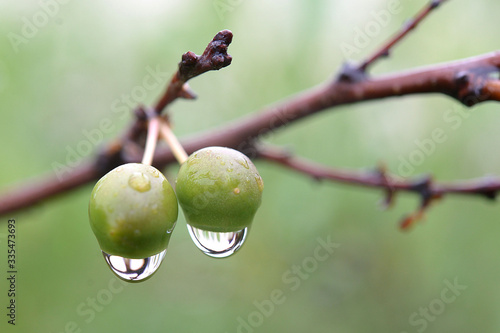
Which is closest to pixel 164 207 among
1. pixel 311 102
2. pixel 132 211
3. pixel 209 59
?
pixel 132 211

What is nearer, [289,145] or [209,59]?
[209,59]

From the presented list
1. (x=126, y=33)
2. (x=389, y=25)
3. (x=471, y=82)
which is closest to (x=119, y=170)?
(x=471, y=82)

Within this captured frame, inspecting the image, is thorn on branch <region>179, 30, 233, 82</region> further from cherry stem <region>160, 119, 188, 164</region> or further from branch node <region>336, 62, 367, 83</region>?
branch node <region>336, 62, 367, 83</region>

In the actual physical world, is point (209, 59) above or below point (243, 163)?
above

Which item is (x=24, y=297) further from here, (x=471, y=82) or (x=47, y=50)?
(x=471, y=82)

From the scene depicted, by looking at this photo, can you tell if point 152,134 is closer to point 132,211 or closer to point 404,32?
point 132,211

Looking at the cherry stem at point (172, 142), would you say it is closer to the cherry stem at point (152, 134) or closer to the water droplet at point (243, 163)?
the cherry stem at point (152, 134)

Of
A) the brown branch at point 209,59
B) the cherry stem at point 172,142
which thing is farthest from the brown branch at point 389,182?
the brown branch at point 209,59
